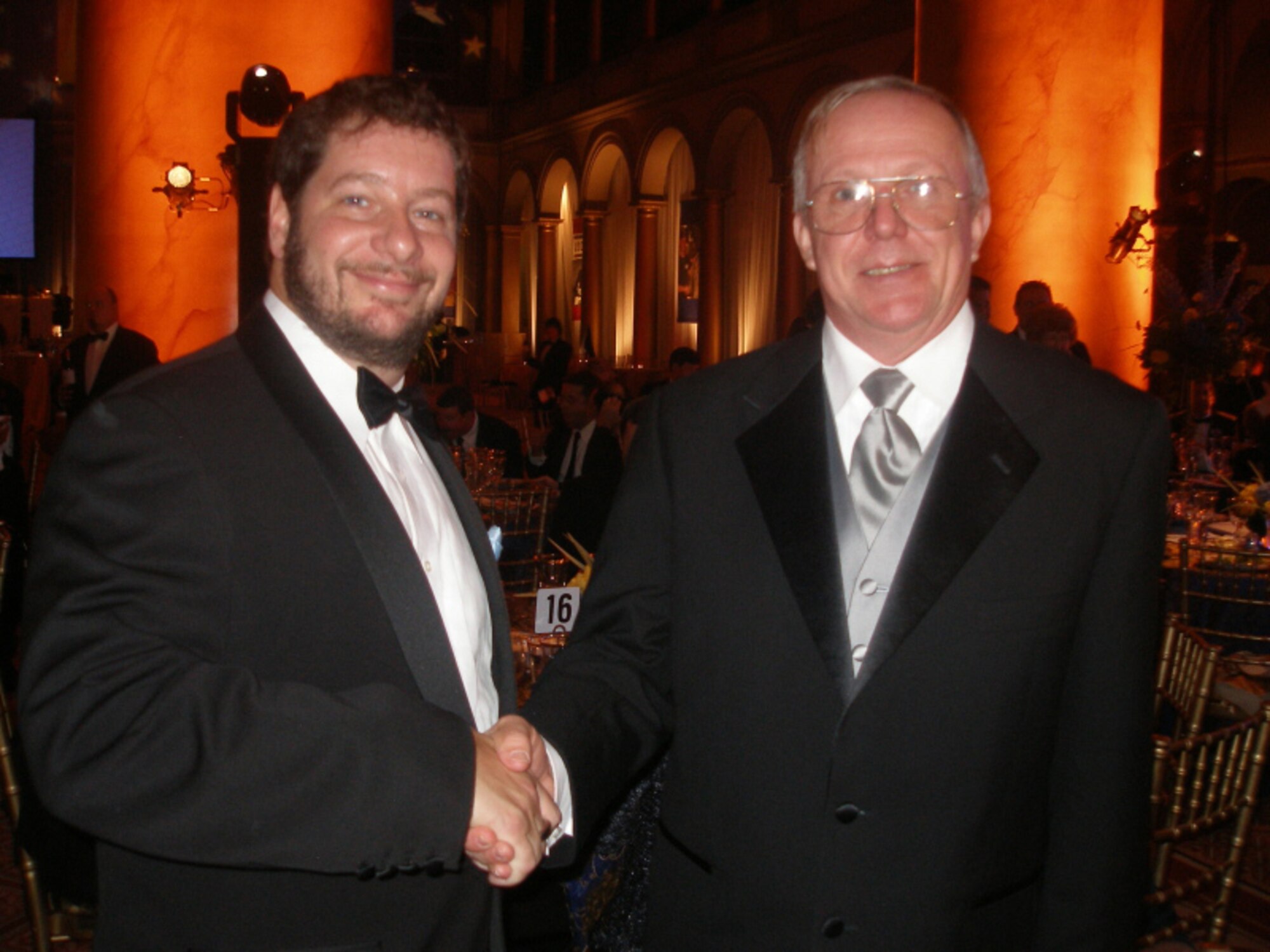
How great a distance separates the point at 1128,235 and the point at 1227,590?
261 centimetres

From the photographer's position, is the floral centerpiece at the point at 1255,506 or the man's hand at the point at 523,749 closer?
the man's hand at the point at 523,749

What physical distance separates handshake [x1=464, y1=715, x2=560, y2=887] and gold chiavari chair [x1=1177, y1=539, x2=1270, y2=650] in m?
3.81

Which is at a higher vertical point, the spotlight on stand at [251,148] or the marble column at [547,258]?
the marble column at [547,258]

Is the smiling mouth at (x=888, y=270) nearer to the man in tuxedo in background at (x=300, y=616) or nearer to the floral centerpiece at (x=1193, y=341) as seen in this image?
the man in tuxedo in background at (x=300, y=616)

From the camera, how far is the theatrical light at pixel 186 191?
567 cm

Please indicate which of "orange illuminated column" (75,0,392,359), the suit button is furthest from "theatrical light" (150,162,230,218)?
the suit button

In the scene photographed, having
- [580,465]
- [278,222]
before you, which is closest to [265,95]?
[580,465]

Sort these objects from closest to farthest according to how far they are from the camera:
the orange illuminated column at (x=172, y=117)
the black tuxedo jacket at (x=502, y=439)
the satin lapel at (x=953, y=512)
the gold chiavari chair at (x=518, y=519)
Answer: the satin lapel at (x=953, y=512), the gold chiavari chair at (x=518, y=519), the orange illuminated column at (x=172, y=117), the black tuxedo jacket at (x=502, y=439)

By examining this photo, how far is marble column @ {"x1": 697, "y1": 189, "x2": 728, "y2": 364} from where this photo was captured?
62.7ft

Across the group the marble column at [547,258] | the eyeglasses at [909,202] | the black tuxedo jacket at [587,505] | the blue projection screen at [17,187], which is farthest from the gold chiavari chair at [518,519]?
the marble column at [547,258]

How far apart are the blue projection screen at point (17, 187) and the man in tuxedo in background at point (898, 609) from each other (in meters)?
19.4

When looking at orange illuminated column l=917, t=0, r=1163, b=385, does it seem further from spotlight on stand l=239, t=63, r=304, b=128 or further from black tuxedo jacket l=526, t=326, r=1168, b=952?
black tuxedo jacket l=526, t=326, r=1168, b=952

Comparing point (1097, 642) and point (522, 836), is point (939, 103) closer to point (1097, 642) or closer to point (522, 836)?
point (1097, 642)

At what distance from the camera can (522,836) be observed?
1.32 meters
